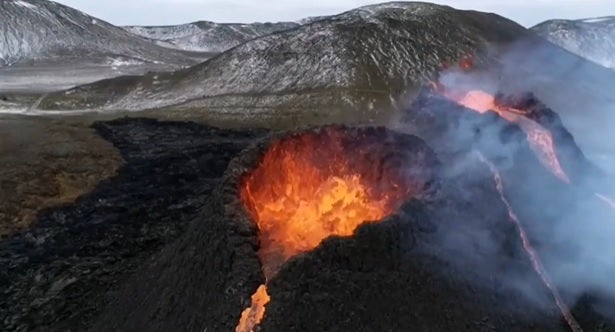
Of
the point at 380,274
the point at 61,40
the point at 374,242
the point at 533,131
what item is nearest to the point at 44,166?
the point at 533,131

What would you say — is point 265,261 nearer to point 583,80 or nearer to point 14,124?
point 14,124

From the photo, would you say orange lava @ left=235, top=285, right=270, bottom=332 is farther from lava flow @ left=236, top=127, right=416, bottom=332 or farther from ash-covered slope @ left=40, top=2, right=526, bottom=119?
ash-covered slope @ left=40, top=2, right=526, bottom=119

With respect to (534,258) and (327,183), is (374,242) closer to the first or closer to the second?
(327,183)

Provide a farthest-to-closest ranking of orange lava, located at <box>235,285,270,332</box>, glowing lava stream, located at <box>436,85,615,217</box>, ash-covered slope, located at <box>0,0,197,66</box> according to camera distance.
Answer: ash-covered slope, located at <box>0,0,197,66</box>, glowing lava stream, located at <box>436,85,615,217</box>, orange lava, located at <box>235,285,270,332</box>

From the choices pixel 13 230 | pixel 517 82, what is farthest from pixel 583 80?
pixel 13 230

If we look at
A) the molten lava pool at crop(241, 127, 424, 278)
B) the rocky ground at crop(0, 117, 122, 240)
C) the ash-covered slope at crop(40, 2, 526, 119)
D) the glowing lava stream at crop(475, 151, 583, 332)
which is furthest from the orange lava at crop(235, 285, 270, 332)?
the ash-covered slope at crop(40, 2, 526, 119)

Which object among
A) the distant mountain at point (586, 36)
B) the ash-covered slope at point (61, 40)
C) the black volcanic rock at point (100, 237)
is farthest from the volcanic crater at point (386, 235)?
the distant mountain at point (586, 36)

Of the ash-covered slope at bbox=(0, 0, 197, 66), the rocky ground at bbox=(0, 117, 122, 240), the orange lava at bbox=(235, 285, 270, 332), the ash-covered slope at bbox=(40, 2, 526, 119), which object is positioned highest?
the orange lava at bbox=(235, 285, 270, 332)
